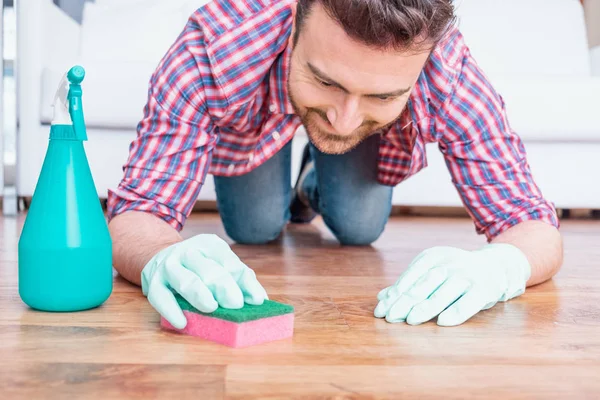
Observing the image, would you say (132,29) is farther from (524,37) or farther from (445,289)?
(445,289)

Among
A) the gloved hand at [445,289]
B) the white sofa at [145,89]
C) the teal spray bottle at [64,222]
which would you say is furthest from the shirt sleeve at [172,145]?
the white sofa at [145,89]

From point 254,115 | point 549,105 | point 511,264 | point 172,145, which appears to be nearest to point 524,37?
point 549,105

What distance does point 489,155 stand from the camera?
1279 mm

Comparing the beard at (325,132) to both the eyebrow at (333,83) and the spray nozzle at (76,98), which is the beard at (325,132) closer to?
the eyebrow at (333,83)

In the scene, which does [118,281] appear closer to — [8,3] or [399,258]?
[399,258]

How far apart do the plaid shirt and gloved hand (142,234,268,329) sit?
0.27 m

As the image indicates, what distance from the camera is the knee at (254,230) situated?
1.75 meters

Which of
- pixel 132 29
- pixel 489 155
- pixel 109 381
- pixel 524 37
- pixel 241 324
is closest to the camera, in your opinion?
pixel 109 381

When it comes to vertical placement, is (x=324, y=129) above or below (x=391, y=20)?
below

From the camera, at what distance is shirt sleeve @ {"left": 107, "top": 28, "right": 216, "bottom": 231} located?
1.16 metres

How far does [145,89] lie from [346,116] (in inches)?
51.2

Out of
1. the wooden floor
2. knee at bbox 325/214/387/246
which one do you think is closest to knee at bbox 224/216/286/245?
knee at bbox 325/214/387/246

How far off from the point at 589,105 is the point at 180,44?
164 centimetres

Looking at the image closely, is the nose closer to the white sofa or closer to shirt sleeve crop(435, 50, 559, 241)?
shirt sleeve crop(435, 50, 559, 241)
